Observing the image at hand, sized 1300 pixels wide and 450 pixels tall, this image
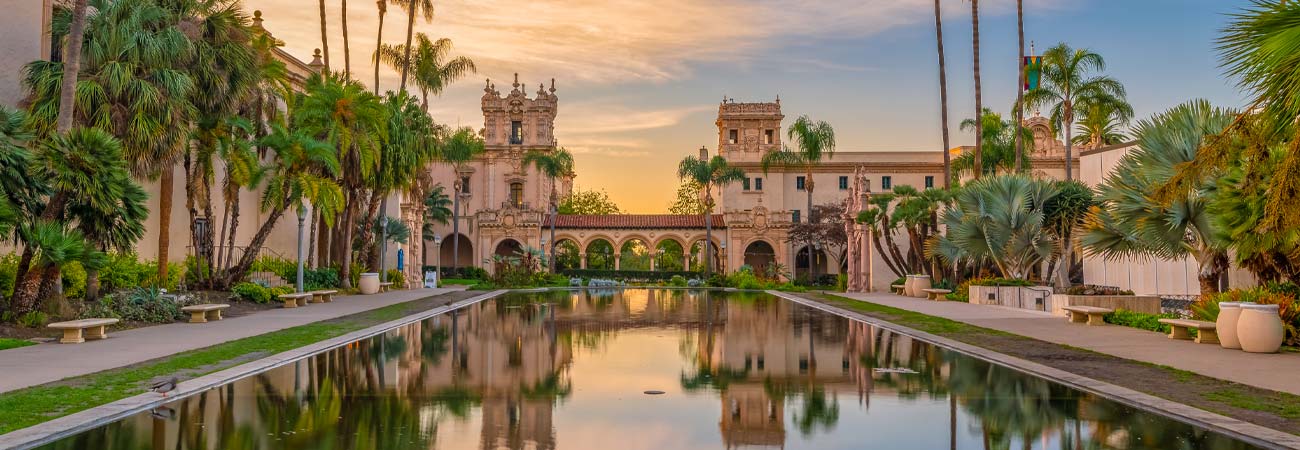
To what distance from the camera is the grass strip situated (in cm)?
886

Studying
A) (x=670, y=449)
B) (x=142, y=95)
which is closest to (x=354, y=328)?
(x=142, y=95)

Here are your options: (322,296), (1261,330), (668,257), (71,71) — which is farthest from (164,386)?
(668,257)

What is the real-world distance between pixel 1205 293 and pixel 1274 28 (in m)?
12.4

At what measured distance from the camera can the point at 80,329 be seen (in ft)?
53.4

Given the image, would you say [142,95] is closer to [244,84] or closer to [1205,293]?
[244,84]

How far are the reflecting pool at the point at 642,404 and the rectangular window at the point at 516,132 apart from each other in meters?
60.7

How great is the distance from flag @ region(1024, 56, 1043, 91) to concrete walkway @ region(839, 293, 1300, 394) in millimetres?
16510

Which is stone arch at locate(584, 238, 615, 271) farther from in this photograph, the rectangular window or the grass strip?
the grass strip

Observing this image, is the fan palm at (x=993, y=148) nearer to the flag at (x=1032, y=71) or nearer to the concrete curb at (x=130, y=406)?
the flag at (x=1032, y=71)

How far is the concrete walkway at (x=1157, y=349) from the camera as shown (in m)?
11.7

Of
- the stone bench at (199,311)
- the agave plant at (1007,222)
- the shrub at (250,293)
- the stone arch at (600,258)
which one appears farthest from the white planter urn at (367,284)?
the stone arch at (600,258)

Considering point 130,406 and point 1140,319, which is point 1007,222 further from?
point 130,406

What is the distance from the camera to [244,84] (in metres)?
26.1

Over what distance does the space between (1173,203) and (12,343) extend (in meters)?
20.4
